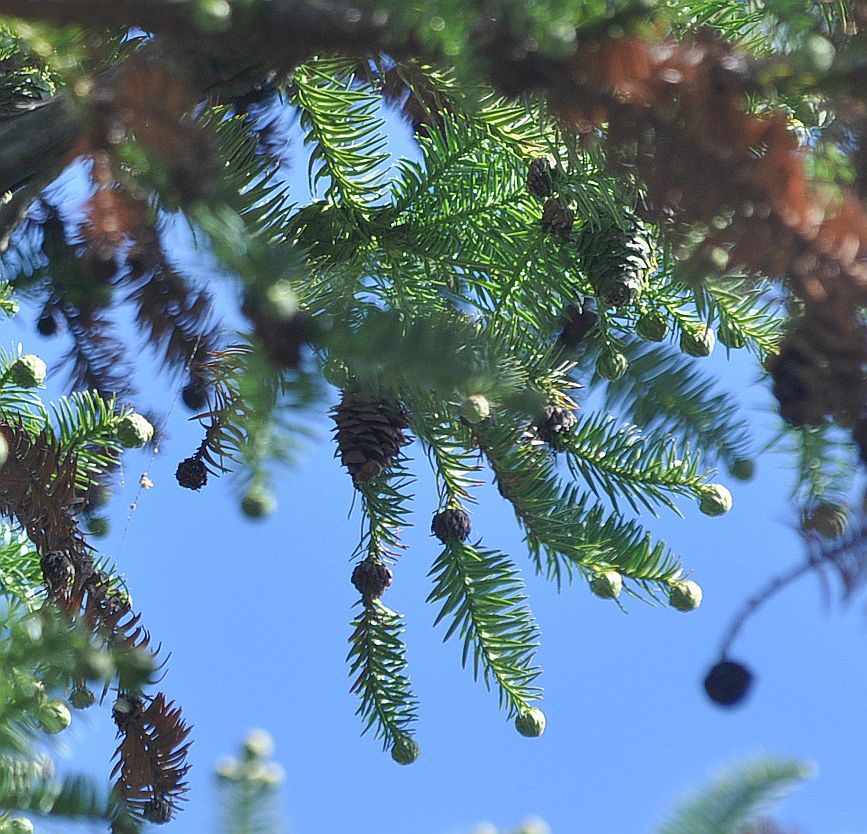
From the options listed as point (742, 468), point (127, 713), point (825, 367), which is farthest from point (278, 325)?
point (127, 713)

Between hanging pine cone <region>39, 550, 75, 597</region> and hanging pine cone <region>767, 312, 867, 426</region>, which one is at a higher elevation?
hanging pine cone <region>767, 312, 867, 426</region>

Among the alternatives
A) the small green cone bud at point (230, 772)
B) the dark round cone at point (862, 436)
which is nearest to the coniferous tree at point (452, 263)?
the dark round cone at point (862, 436)

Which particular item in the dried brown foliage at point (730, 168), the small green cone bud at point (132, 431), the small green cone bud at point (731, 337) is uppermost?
the dried brown foliage at point (730, 168)

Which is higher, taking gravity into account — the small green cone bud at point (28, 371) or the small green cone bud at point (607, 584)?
the small green cone bud at point (607, 584)

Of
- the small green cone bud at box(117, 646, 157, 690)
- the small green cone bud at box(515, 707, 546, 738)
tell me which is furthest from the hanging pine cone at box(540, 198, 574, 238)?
the small green cone bud at box(117, 646, 157, 690)

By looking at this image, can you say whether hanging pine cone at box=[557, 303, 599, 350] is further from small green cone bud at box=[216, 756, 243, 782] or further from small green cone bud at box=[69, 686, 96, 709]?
small green cone bud at box=[216, 756, 243, 782]

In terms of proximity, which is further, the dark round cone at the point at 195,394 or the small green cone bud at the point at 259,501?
the dark round cone at the point at 195,394

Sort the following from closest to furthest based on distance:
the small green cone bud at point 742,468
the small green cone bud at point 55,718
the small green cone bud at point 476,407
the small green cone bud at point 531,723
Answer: the small green cone bud at point 55,718 → the small green cone bud at point 742,468 → the small green cone bud at point 476,407 → the small green cone bud at point 531,723

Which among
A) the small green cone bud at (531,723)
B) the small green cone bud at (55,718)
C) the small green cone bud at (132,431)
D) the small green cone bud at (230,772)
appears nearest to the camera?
the small green cone bud at (230,772)

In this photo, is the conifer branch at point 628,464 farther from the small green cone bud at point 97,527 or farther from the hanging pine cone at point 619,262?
the small green cone bud at point 97,527
